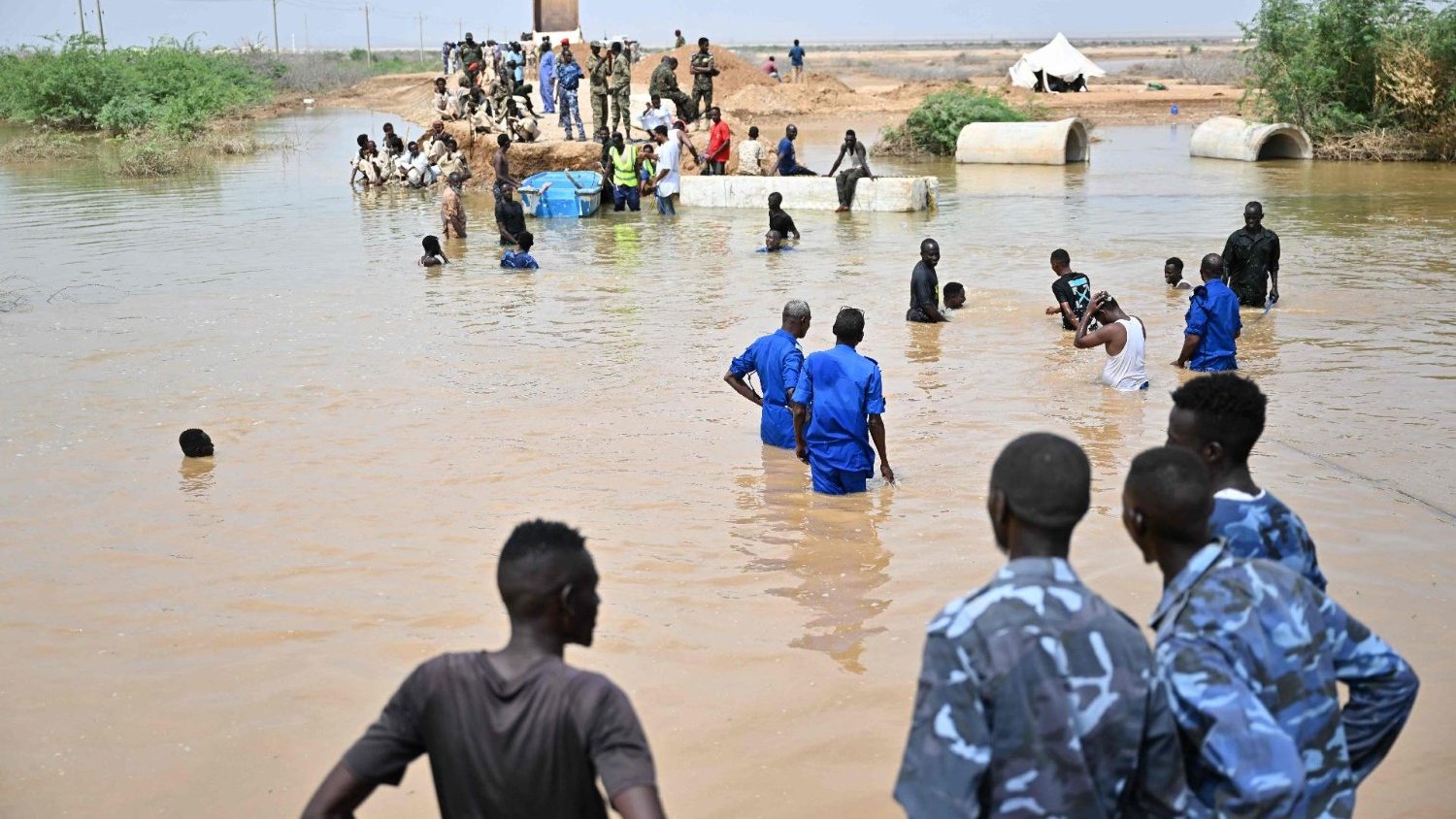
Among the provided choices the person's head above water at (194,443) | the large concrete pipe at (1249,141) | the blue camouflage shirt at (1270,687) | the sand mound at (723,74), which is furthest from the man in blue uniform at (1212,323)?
the sand mound at (723,74)

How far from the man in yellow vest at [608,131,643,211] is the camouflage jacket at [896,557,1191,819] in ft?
66.7

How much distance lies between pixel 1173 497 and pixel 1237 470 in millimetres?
599

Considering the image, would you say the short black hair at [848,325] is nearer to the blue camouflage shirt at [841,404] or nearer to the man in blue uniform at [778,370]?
the blue camouflage shirt at [841,404]

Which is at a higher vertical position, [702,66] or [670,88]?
[702,66]

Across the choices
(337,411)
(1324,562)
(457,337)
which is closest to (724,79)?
(457,337)

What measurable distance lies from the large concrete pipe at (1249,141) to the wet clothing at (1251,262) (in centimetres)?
1614

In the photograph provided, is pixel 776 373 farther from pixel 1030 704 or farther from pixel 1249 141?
pixel 1249 141

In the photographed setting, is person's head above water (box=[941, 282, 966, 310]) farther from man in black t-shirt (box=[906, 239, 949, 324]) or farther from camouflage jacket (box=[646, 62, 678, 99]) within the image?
camouflage jacket (box=[646, 62, 678, 99])

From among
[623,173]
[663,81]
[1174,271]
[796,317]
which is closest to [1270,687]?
[796,317]

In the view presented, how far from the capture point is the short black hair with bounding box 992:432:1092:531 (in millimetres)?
2598

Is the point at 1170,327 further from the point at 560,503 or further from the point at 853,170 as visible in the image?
the point at 853,170

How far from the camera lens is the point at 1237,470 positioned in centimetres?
329

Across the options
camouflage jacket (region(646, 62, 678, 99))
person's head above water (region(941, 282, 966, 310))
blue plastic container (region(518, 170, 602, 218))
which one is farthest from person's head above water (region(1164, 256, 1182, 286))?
camouflage jacket (region(646, 62, 678, 99))

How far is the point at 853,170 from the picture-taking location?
71.8 ft
